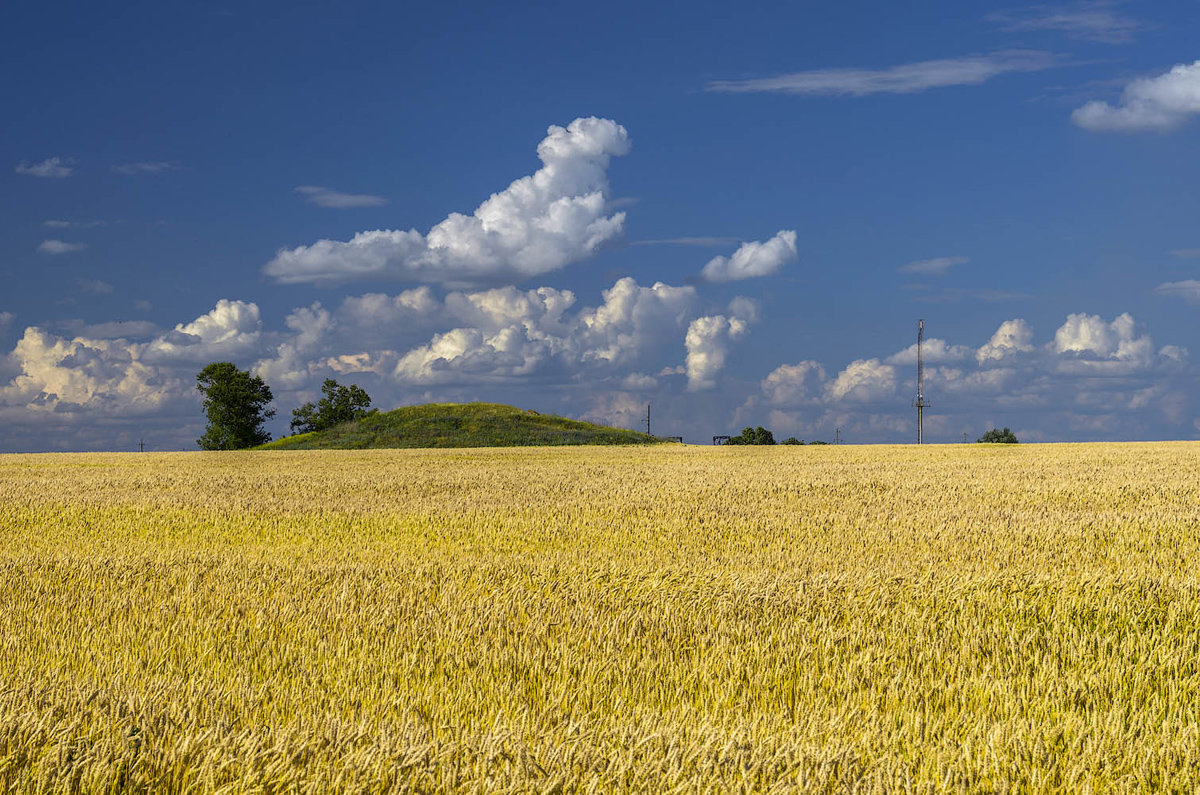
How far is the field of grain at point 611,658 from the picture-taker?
318cm

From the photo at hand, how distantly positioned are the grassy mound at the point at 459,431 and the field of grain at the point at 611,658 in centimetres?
5550

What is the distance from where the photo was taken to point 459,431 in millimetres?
71125

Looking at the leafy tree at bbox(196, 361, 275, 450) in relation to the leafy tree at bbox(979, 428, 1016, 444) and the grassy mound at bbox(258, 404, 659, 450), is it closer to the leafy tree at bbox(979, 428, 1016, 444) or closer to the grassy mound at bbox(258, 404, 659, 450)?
the grassy mound at bbox(258, 404, 659, 450)

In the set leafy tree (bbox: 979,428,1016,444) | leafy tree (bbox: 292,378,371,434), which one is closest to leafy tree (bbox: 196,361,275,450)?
leafy tree (bbox: 292,378,371,434)

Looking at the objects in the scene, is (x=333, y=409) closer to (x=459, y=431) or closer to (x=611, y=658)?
(x=459, y=431)

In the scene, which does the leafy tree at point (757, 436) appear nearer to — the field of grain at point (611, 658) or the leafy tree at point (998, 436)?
the leafy tree at point (998, 436)

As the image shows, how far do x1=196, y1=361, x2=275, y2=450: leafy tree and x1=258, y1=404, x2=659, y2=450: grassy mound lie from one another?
8033mm

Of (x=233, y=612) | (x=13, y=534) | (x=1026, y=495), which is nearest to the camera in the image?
(x=233, y=612)

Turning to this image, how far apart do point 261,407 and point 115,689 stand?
295ft

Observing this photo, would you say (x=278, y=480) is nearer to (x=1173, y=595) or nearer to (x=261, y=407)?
(x=1173, y=595)

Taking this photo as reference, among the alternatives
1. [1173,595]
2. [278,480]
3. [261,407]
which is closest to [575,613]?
[1173,595]

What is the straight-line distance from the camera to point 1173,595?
7.05 meters

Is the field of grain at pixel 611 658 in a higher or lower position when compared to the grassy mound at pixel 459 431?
lower

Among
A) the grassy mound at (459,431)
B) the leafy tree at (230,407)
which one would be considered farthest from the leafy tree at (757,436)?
the leafy tree at (230,407)
